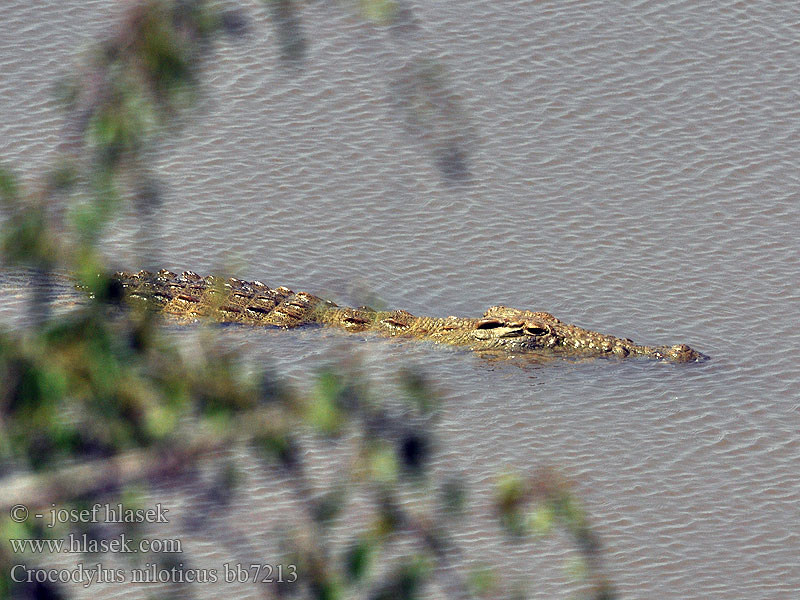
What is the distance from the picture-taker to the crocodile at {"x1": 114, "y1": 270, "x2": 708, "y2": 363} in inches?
470

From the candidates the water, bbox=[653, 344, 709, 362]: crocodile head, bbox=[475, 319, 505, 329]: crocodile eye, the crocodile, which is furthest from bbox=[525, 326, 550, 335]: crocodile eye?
bbox=[653, 344, 709, 362]: crocodile head

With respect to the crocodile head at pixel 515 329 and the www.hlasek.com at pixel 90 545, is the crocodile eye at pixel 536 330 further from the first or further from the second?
the www.hlasek.com at pixel 90 545

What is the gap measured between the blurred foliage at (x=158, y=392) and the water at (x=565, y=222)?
5.63 metres

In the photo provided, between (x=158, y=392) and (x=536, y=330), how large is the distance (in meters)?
9.25

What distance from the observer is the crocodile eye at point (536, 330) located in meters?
12.1

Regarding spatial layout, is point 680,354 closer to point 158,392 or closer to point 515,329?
point 515,329

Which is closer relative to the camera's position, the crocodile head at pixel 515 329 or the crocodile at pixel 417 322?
the crocodile at pixel 417 322

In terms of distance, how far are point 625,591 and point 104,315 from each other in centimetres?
621

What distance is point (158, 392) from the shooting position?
10.0 ft

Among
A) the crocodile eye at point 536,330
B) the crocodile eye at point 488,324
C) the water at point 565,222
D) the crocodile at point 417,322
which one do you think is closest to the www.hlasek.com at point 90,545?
the water at point 565,222

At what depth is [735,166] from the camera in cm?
1498

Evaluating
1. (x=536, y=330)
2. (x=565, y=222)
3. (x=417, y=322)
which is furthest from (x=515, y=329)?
(x=565, y=222)

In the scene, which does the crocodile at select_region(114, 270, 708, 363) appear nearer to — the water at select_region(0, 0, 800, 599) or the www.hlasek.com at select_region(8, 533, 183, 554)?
the water at select_region(0, 0, 800, 599)

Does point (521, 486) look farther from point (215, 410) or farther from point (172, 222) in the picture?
point (172, 222)
